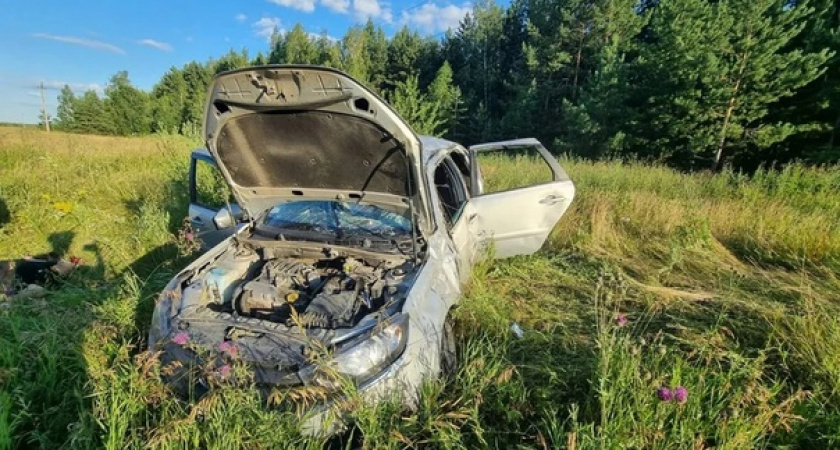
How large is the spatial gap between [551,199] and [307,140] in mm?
2456

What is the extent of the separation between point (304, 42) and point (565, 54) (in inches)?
1053

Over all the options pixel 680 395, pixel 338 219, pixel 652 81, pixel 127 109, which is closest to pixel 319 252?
pixel 338 219

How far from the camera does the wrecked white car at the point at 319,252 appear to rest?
2.03 metres

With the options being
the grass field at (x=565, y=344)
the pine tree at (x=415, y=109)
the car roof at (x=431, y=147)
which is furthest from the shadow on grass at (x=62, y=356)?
the pine tree at (x=415, y=109)

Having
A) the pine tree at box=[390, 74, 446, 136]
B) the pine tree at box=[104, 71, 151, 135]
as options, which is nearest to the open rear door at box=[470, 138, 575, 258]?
the pine tree at box=[390, 74, 446, 136]

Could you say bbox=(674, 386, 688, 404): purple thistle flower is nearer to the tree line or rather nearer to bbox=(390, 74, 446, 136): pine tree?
the tree line

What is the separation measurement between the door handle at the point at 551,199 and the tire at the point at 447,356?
1965 mm

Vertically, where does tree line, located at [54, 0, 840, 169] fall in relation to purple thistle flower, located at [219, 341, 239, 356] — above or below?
above

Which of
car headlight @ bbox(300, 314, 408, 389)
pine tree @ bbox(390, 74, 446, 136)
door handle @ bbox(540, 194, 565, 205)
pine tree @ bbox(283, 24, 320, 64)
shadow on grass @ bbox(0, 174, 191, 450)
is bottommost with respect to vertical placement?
shadow on grass @ bbox(0, 174, 191, 450)

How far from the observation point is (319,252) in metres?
2.91

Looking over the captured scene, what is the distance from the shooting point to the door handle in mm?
4090

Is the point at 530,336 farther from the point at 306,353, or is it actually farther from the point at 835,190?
the point at 835,190

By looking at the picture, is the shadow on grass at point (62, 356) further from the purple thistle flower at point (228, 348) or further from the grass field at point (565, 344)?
the purple thistle flower at point (228, 348)

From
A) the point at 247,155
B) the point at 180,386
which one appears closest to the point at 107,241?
the point at 247,155
